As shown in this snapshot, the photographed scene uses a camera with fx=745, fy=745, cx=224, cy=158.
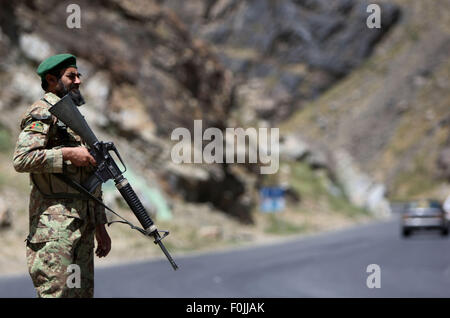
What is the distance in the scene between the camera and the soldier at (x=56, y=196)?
13.9 ft

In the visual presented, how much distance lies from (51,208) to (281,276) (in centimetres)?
1059

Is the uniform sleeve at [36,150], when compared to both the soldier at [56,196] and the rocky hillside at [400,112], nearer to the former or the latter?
the soldier at [56,196]

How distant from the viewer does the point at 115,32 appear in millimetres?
33844

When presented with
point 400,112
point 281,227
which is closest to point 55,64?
point 281,227

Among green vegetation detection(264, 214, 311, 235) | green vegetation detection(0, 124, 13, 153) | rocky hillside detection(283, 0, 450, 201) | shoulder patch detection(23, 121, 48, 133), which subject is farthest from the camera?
rocky hillside detection(283, 0, 450, 201)

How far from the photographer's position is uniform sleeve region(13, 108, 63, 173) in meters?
4.19

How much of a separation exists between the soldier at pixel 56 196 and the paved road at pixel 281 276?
6.56 meters

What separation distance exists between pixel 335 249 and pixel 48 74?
1914 centimetres

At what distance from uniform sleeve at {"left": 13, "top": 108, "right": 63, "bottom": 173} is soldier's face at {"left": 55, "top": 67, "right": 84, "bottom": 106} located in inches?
8.7

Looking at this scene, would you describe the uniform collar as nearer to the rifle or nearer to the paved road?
the rifle

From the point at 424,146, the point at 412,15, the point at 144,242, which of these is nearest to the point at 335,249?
the point at 144,242

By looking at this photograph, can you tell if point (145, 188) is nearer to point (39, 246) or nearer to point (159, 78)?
point (159, 78)

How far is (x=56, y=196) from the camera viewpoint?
4.33m

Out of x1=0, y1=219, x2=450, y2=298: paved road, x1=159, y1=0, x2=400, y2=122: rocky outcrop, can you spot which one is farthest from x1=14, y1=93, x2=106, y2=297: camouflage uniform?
x1=159, y1=0, x2=400, y2=122: rocky outcrop
